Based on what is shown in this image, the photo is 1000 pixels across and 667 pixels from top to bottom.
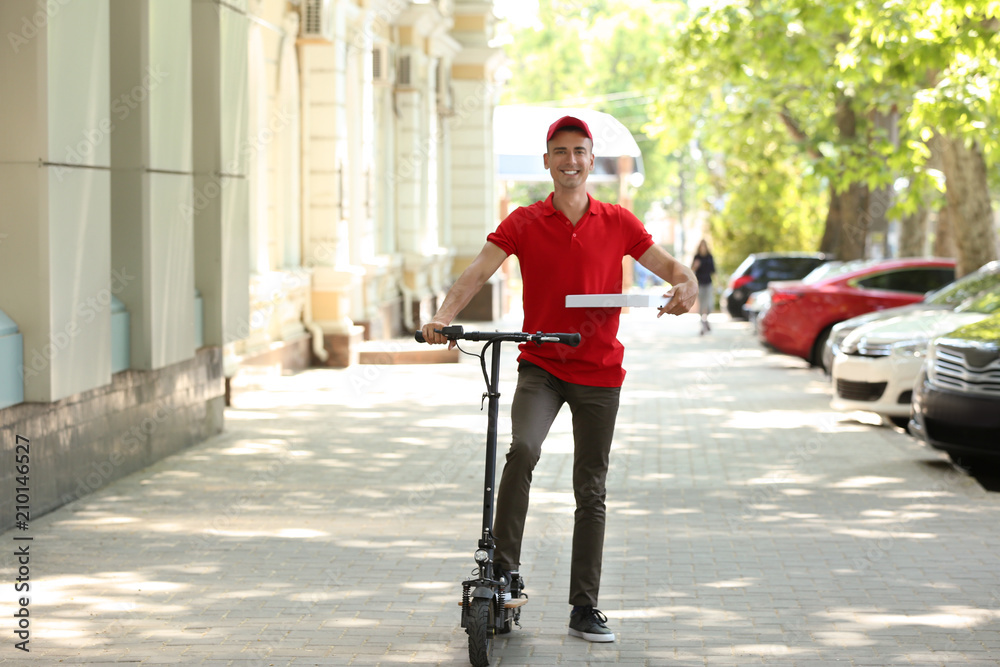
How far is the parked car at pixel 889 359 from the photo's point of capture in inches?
498

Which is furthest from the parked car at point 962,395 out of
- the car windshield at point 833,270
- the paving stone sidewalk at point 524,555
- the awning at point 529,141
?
the awning at point 529,141

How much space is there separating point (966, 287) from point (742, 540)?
779 centimetres

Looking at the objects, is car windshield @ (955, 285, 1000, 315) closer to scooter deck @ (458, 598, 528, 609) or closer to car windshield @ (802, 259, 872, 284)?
car windshield @ (802, 259, 872, 284)

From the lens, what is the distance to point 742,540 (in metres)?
7.97

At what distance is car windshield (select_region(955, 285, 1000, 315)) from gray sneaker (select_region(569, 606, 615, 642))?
7.71 meters

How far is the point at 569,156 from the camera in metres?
5.54

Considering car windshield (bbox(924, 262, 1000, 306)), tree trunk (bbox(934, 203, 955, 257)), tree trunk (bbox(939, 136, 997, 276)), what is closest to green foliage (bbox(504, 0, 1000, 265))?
tree trunk (bbox(939, 136, 997, 276))

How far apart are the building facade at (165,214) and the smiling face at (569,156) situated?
3908 mm

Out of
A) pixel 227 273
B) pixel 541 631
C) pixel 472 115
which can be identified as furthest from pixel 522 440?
pixel 472 115

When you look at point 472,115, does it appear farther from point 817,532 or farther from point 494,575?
point 494,575
